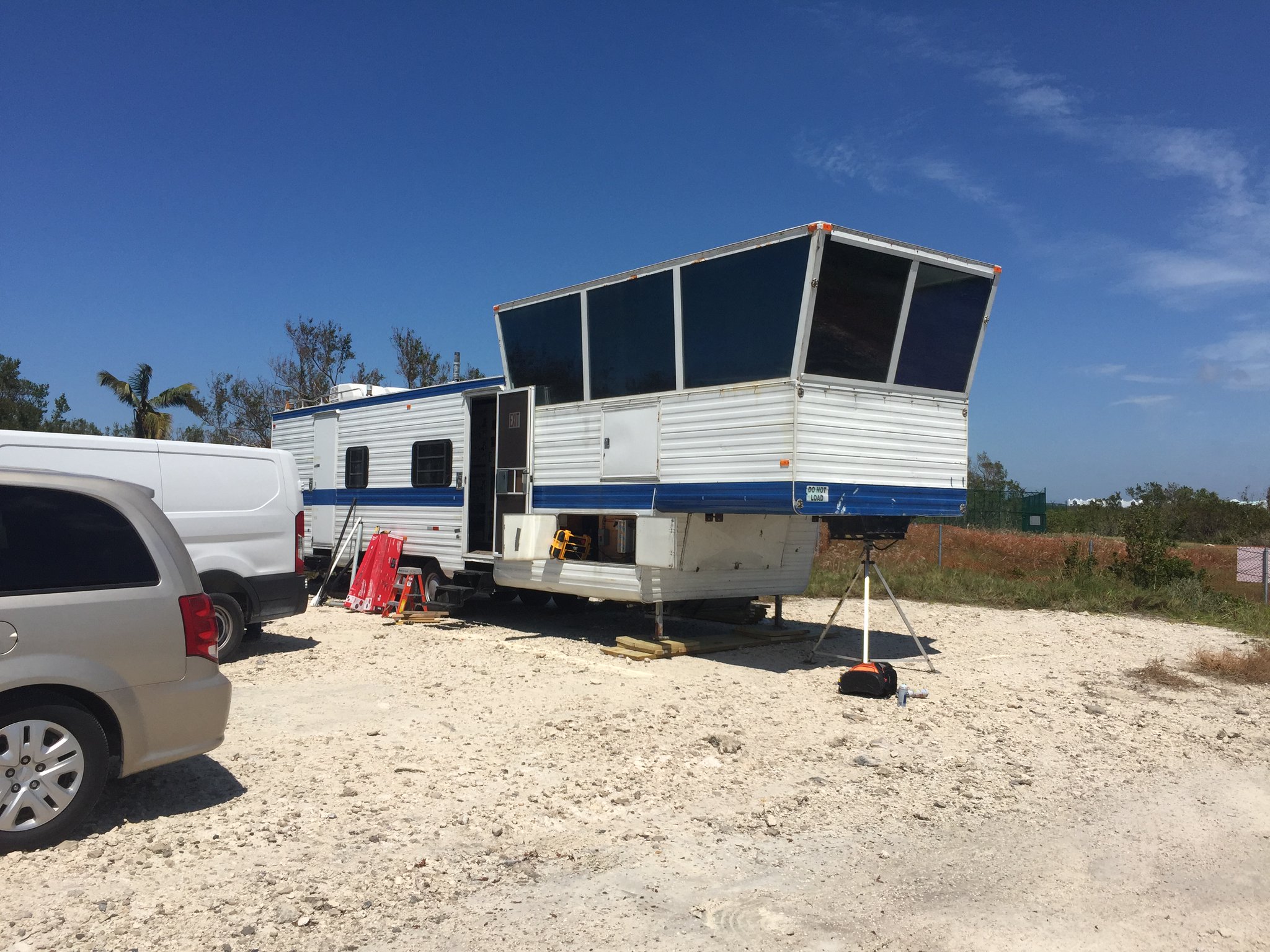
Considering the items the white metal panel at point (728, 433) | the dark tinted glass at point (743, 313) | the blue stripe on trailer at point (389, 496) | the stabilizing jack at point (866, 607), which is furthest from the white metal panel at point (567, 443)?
the stabilizing jack at point (866, 607)

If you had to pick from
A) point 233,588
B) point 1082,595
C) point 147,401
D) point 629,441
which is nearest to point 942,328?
point 629,441

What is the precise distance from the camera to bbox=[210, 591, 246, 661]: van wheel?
8516 millimetres

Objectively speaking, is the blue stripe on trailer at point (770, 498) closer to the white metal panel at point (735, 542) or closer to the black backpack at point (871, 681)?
the white metal panel at point (735, 542)

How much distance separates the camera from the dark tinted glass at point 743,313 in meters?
7.89

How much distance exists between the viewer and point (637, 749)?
6008 mm

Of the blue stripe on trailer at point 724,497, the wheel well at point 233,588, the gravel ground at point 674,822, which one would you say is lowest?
the gravel ground at point 674,822

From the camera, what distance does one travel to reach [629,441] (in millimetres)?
9344

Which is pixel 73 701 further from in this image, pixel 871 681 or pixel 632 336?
pixel 632 336

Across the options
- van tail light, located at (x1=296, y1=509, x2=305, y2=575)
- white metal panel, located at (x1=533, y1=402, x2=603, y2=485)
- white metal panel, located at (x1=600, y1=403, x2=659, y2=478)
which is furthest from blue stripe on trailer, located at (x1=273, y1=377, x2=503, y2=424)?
van tail light, located at (x1=296, y1=509, x2=305, y2=575)

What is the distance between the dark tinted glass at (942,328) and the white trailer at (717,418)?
0.02 meters

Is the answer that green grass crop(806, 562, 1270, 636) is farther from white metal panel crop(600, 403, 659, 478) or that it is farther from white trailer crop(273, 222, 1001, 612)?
white metal panel crop(600, 403, 659, 478)

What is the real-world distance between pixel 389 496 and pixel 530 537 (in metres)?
3.41

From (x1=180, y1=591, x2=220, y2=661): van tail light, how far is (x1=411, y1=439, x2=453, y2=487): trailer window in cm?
716

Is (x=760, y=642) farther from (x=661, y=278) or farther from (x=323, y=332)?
(x=323, y=332)
